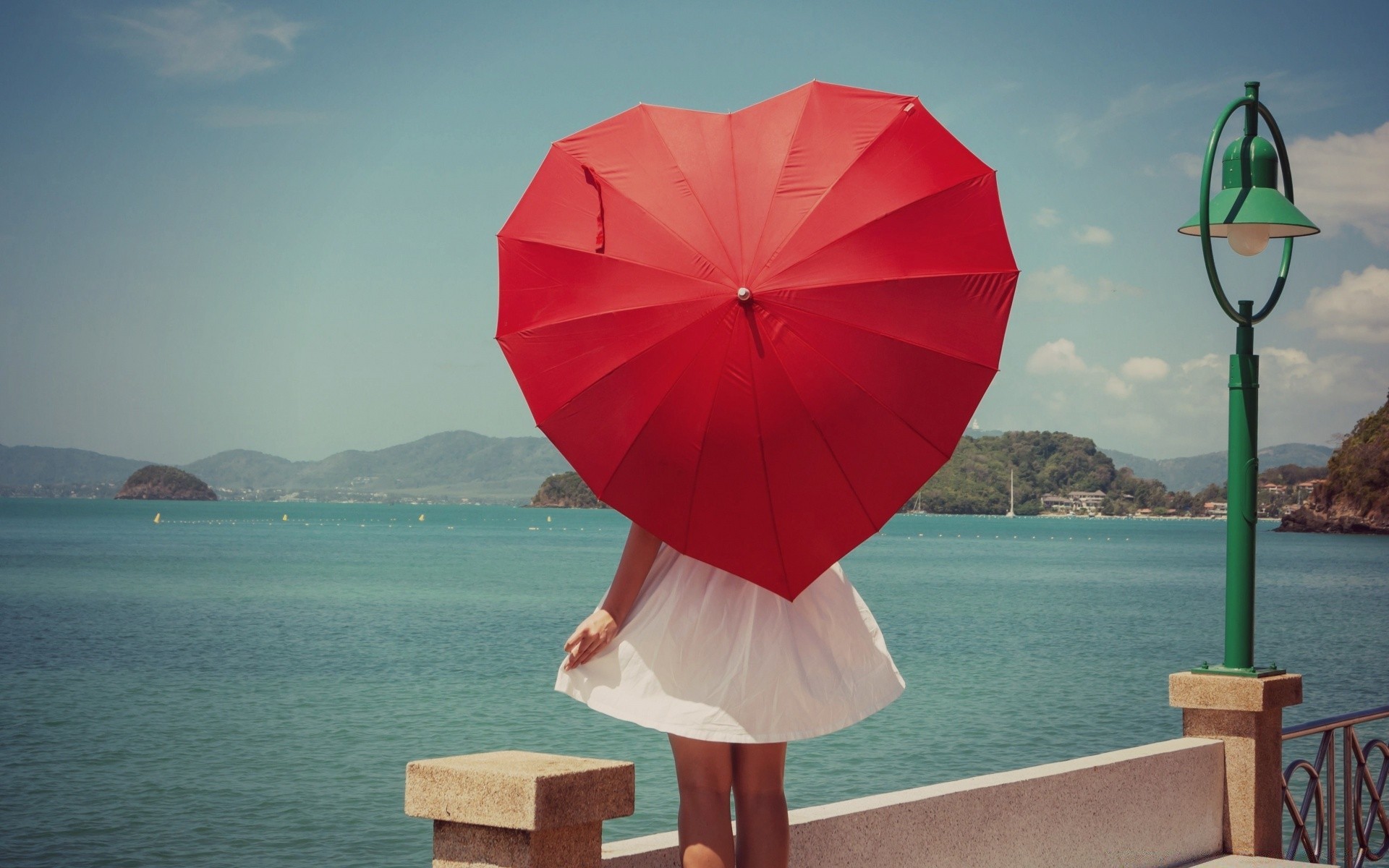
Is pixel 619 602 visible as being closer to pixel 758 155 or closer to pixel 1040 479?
pixel 758 155

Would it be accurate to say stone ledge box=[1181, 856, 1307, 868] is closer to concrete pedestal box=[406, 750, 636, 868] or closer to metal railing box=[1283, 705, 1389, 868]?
metal railing box=[1283, 705, 1389, 868]

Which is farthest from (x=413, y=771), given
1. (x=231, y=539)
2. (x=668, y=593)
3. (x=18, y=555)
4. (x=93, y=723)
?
(x=231, y=539)

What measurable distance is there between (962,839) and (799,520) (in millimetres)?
2363

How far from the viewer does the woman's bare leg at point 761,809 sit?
306 centimetres

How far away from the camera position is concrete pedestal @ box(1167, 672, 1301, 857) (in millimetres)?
6004

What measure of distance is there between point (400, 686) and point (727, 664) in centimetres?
2892

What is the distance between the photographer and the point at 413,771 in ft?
10.0

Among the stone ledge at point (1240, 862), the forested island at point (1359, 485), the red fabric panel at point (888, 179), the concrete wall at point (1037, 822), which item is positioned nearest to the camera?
the red fabric panel at point (888, 179)

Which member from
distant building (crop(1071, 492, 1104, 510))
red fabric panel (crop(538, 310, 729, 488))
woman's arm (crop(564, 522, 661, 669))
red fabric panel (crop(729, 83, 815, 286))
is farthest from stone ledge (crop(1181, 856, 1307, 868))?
distant building (crop(1071, 492, 1104, 510))

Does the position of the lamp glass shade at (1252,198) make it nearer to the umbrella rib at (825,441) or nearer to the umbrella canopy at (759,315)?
the umbrella canopy at (759,315)

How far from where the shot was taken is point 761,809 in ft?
10.0

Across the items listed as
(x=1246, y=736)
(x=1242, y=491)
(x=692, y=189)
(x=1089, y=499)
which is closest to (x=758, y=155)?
(x=692, y=189)

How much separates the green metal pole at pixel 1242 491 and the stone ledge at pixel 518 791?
159 inches

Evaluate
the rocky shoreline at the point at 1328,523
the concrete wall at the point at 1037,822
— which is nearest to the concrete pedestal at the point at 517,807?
the concrete wall at the point at 1037,822
